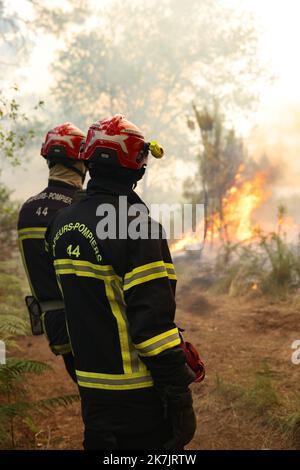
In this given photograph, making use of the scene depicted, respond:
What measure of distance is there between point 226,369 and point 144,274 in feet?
11.8

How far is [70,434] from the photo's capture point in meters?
4.05

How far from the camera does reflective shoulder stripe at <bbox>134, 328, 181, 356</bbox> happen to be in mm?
2016

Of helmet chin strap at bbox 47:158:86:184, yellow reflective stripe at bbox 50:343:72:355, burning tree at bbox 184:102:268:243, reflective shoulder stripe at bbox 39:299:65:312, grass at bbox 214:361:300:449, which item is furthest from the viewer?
burning tree at bbox 184:102:268:243

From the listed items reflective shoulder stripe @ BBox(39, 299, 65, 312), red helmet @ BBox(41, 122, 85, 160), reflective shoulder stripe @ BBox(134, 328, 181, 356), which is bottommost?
reflective shoulder stripe @ BBox(39, 299, 65, 312)

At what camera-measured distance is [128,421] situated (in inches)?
85.0

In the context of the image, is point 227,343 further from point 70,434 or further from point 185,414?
point 185,414

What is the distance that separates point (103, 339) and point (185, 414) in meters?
0.55

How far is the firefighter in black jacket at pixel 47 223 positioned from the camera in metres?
3.01

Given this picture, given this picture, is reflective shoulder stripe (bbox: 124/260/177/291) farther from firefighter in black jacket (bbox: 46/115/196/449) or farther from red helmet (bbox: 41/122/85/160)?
red helmet (bbox: 41/122/85/160)

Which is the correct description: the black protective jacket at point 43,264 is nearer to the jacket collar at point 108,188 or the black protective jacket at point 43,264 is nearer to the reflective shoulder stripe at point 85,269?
the reflective shoulder stripe at point 85,269

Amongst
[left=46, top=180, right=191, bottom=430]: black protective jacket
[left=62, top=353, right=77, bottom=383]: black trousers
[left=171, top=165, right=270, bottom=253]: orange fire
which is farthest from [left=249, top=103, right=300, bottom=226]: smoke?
[left=46, top=180, right=191, bottom=430]: black protective jacket

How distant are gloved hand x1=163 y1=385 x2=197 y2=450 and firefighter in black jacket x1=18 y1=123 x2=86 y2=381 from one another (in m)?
1.04

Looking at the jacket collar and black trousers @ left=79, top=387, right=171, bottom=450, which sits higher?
the jacket collar

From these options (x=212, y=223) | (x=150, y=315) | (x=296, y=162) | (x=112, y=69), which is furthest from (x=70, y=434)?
(x=112, y=69)
